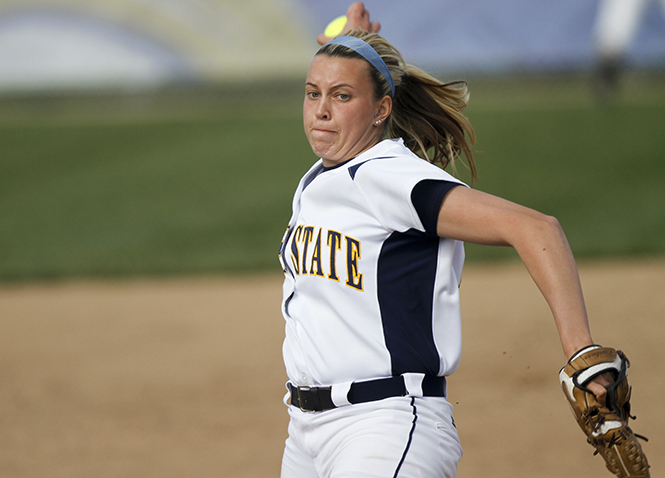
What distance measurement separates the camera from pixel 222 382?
460 centimetres

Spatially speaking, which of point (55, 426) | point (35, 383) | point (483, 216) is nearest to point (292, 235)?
point (483, 216)

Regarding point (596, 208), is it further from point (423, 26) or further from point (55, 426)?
point (423, 26)

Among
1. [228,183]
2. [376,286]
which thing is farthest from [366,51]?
[228,183]

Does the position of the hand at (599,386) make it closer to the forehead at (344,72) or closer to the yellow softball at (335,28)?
the forehead at (344,72)

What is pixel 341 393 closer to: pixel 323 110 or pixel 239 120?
pixel 323 110

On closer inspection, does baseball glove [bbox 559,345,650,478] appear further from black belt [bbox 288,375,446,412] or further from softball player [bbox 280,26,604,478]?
black belt [bbox 288,375,446,412]

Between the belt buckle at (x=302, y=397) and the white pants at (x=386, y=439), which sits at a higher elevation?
the belt buckle at (x=302, y=397)

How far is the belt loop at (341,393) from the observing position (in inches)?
66.9

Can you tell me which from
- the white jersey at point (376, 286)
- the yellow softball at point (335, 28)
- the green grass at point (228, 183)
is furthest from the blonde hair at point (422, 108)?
the green grass at point (228, 183)

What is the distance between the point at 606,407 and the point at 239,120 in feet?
62.9

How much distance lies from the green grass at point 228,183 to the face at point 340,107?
22.4ft

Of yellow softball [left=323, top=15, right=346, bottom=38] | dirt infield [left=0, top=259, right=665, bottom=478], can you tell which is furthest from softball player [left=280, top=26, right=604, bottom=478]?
dirt infield [left=0, top=259, right=665, bottom=478]

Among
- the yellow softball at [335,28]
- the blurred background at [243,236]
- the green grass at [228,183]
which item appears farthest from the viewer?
the green grass at [228,183]

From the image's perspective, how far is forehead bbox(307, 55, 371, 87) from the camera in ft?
5.88
